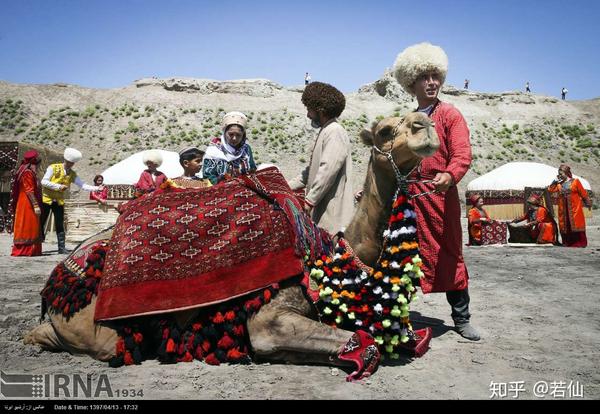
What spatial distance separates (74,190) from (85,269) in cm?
3424

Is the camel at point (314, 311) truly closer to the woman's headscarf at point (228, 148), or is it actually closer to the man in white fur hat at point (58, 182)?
the woman's headscarf at point (228, 148)

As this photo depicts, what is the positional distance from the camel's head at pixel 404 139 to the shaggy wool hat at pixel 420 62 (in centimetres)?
88

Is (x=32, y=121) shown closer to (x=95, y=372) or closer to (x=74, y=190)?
(x=74, y=190)

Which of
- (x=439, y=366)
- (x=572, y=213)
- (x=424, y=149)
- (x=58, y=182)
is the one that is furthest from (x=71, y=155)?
(x=572, y=213)

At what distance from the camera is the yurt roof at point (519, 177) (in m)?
22.7

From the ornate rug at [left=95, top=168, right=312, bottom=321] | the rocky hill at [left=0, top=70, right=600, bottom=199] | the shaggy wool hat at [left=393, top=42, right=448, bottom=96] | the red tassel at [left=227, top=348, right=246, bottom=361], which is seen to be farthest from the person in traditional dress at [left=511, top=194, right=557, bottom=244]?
the rocky hill at [left=0, top=70, right=600, bottom=199]

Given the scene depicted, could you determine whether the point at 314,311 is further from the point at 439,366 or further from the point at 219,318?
the point at 439,366

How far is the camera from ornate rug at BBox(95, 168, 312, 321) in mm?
3162

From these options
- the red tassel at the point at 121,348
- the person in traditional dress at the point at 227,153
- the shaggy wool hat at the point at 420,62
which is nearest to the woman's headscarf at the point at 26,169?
the person in traditional dress at the point at 227,153

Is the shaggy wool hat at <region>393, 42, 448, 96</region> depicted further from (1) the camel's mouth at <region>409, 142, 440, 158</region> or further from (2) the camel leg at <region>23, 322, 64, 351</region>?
(2) the camel leg at <region>23, 322, 64, 351</region>

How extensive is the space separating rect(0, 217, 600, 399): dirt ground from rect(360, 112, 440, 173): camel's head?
1.30m

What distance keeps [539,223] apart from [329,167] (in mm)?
9832

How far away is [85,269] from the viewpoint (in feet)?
11.3

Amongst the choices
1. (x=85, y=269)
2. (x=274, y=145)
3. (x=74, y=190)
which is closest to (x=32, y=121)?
(x=74, y=190)
